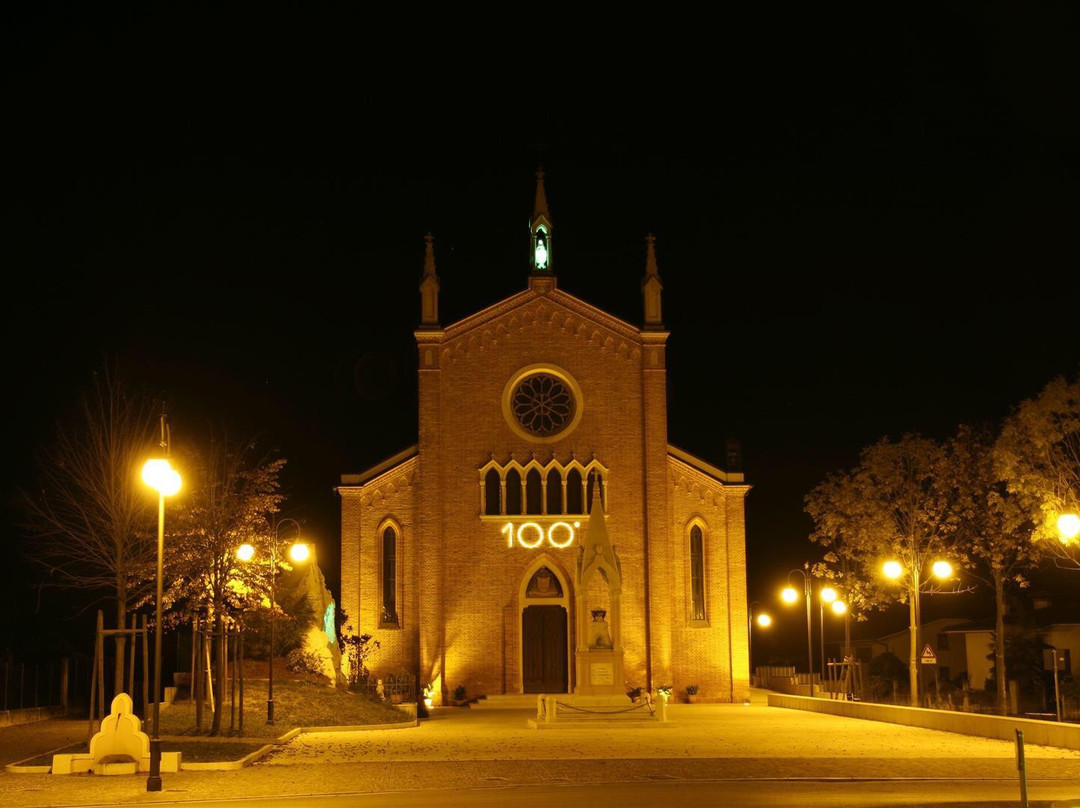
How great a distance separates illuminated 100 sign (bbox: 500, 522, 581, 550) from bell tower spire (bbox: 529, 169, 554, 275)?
9546mm

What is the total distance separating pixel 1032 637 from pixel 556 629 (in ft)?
56.4

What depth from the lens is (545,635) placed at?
4662 centimetres

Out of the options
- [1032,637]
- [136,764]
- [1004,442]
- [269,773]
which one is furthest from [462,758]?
[1032,637]

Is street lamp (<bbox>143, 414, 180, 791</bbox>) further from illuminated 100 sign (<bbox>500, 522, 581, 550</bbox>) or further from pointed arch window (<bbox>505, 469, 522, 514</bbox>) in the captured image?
pointed arch window (<bbox>505, 469, 522, 514</bbox>)

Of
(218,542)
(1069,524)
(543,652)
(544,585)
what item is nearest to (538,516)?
(544,585)

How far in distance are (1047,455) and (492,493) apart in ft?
73.2

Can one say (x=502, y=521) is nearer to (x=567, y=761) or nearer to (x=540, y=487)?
(x=540, y=487)

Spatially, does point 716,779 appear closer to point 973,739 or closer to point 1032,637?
point 973,739

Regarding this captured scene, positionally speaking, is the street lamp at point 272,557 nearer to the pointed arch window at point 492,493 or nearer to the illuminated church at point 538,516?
the illuminated church at point 538,516

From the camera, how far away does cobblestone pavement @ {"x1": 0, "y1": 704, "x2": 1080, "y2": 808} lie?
18.7m

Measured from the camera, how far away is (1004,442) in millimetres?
30672

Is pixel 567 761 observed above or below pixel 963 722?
below

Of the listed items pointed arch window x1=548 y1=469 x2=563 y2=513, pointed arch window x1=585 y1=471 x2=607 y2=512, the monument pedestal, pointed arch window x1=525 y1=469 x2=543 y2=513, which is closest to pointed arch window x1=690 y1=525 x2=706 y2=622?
pointed arch window x1=585 y1=471 x2=607 y2=512

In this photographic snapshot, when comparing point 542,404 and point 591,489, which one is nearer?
point 591,489
